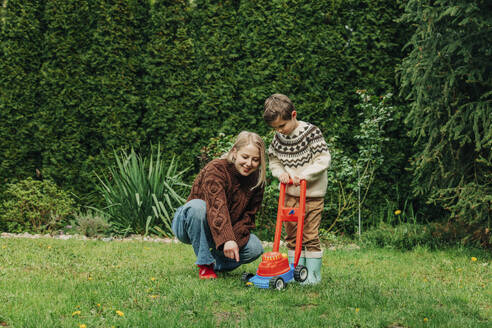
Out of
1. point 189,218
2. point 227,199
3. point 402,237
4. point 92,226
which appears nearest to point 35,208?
point 92,226

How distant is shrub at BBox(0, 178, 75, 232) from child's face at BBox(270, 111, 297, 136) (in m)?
3.98

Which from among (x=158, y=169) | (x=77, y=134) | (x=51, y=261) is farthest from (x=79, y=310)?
(x=77, y=134)

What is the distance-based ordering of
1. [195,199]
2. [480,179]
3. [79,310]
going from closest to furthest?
1. [79,310]
2. [195,199]
3. [480,179]

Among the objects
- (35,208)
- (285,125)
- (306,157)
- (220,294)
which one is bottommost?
(35,208)

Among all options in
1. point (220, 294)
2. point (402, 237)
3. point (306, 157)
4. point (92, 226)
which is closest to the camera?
point (220, 294)

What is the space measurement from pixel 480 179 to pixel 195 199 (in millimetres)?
3150

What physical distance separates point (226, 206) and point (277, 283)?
65 centimetres

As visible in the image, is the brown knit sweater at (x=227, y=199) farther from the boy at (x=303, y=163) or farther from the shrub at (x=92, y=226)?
the shrub at (x=92, y=226)

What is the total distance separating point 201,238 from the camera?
11.9ft

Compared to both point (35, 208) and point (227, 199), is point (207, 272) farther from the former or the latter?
point (35, 208)

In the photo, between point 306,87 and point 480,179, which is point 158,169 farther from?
point 480,179

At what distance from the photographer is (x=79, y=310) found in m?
2.78

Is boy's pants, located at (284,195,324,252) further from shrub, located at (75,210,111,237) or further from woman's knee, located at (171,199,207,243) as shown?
shrub, located at (75,210,111,237)

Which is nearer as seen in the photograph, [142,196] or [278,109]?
[278,109]
